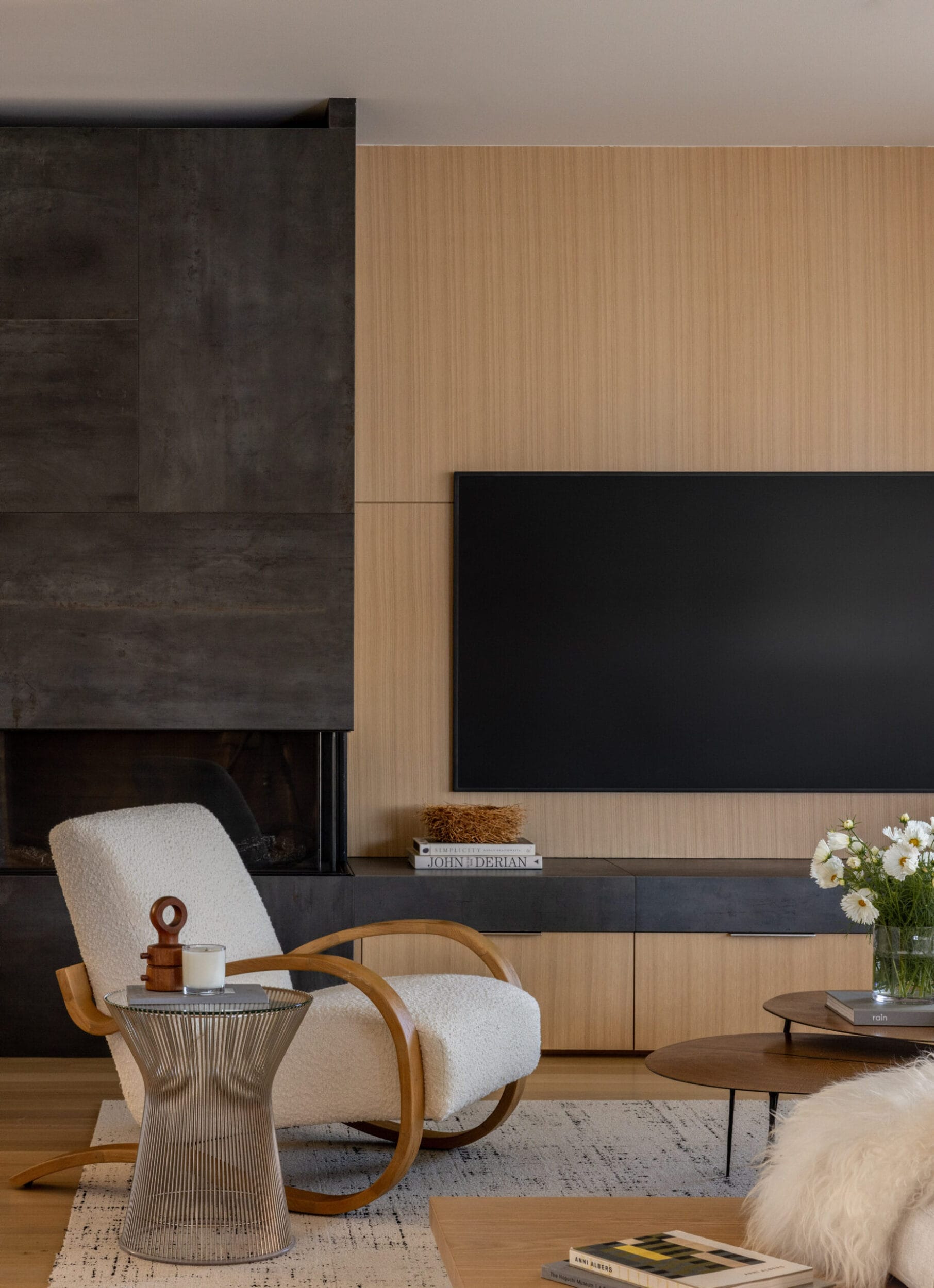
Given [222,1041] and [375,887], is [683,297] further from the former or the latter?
[222,1041]

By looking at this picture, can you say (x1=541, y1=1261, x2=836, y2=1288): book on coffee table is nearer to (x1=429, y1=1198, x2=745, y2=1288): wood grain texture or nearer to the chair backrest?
(x1=429, y1=1198, x2=745, y2=1288): wood grain texture

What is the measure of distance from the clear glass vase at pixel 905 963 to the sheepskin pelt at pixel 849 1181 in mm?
1101

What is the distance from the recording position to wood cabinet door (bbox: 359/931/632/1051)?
4.05 m

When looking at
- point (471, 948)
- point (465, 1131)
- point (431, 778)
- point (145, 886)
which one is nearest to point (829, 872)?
point (471, 948)

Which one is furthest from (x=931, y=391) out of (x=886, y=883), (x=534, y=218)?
(x=886, y=883)

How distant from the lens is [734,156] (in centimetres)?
467

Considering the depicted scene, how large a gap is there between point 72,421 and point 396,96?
1.43 metres

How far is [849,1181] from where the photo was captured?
1.62 metres

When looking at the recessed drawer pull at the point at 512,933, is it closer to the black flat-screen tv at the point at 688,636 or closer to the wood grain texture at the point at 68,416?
the black flat-screen tv at the point at 688,636

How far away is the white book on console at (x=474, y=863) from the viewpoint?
164 inches

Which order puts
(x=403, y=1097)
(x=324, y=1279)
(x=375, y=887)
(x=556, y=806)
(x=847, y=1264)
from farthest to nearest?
1. (x=556, y=806)
2. (x=375, y=887)
3. (x=403, y=1097)
4. (x=324, y=1279)
5. (x=847, y=1264)

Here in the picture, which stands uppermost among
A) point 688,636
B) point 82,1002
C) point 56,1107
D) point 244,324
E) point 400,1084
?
point 244,324

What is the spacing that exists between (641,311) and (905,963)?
101 inches

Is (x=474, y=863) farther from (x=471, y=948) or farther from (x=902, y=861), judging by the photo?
(x=902, y=861)
